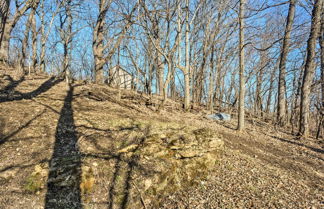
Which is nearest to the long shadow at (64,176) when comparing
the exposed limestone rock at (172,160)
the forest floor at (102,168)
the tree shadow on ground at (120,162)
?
the forest floor at (102,168)

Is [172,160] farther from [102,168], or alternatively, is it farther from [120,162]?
[102,168]

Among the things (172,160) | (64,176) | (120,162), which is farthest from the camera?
(172,160)

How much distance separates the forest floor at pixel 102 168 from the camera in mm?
2580

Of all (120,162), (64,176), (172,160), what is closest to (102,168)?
(120,162)

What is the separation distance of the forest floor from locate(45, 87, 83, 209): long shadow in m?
0.01

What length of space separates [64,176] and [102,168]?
0.56 meters

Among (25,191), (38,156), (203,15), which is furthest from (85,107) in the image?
(203,15)

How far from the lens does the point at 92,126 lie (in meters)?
4.20

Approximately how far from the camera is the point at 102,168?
297cm

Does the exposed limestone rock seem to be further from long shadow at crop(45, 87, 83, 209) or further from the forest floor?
long shadow at crop(45, 87, 83, 209)

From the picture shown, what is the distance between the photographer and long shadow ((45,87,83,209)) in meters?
2.45

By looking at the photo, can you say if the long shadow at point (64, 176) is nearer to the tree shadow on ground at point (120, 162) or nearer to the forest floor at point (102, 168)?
the forest floor at point (102, 168)

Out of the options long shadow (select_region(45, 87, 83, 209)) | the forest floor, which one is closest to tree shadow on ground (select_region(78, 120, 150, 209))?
the forest floor

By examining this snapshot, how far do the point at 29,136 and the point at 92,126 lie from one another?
1.19 metres
